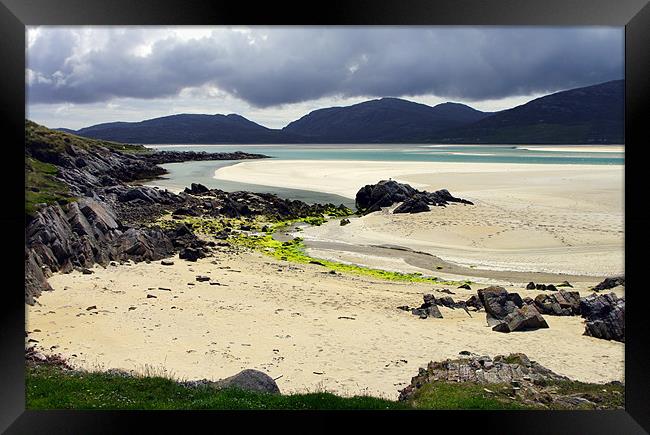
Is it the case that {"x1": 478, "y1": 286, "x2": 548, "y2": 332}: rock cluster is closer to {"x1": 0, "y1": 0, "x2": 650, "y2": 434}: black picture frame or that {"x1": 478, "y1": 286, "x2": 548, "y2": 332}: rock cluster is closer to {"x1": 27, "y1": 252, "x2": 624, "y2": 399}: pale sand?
{"x1": 27, "y1": 252, "x2": 624, "y2": 399}: pale sand

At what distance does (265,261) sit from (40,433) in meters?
19.4

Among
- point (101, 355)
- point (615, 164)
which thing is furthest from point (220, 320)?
point (615, 164)

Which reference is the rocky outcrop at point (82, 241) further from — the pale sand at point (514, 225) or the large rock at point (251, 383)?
the large rock at point (251, 383)

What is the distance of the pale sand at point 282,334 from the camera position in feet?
47.1

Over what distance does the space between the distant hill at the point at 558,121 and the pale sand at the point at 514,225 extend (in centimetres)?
10171

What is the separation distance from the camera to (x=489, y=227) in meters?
35.2

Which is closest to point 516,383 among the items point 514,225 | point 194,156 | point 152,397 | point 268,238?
point 152,397

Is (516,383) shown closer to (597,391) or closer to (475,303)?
(597,391)

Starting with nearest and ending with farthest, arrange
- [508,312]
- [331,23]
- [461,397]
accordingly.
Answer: [331,23] → [461,397] → [508,312]

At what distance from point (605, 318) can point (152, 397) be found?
1283 cm

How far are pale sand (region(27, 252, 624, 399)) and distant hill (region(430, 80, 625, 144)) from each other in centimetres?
13940

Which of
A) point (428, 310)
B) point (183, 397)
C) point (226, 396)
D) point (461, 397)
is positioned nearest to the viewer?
point (226, 396)

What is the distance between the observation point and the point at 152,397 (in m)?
9.98
